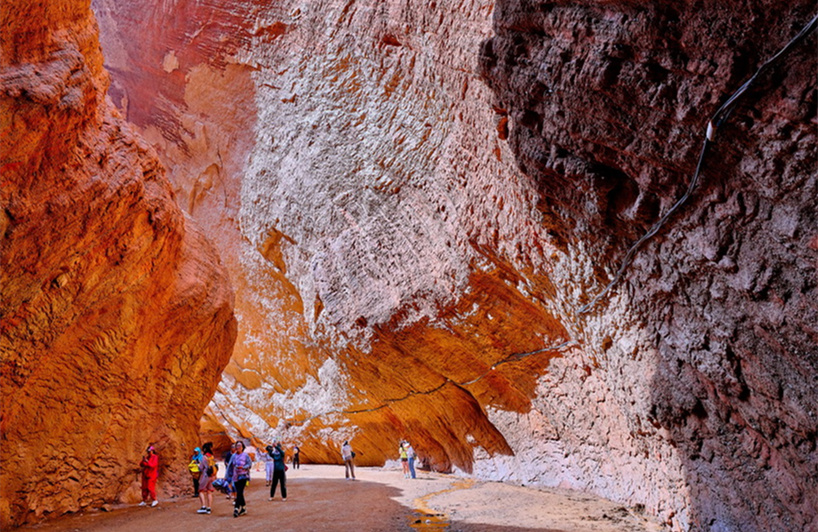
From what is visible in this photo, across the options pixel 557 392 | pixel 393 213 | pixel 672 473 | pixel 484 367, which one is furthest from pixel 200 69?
pixel 672 473

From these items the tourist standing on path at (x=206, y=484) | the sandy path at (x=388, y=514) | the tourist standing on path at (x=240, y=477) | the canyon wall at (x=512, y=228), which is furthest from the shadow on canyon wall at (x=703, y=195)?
the tourist standing on path at (x=206, y=484)

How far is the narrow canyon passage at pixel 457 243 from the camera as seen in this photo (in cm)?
414

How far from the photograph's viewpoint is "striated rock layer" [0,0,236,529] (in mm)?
5684

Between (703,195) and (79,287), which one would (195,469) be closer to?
(79,287)

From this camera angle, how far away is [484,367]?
11.7 metres

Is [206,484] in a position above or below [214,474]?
below

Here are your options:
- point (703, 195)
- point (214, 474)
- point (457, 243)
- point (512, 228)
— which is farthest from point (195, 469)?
point (703, 195)

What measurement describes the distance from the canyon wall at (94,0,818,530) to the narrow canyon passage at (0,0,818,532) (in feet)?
0.11

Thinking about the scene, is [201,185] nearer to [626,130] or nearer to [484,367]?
[484,367]

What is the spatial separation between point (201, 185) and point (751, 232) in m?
16.6

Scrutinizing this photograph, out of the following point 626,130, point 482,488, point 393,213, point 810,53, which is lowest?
point 482,488

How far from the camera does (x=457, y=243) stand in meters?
9.83

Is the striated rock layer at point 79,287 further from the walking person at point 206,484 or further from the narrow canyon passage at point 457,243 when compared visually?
the walking person at point 206,484

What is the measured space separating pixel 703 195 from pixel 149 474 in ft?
28.1
